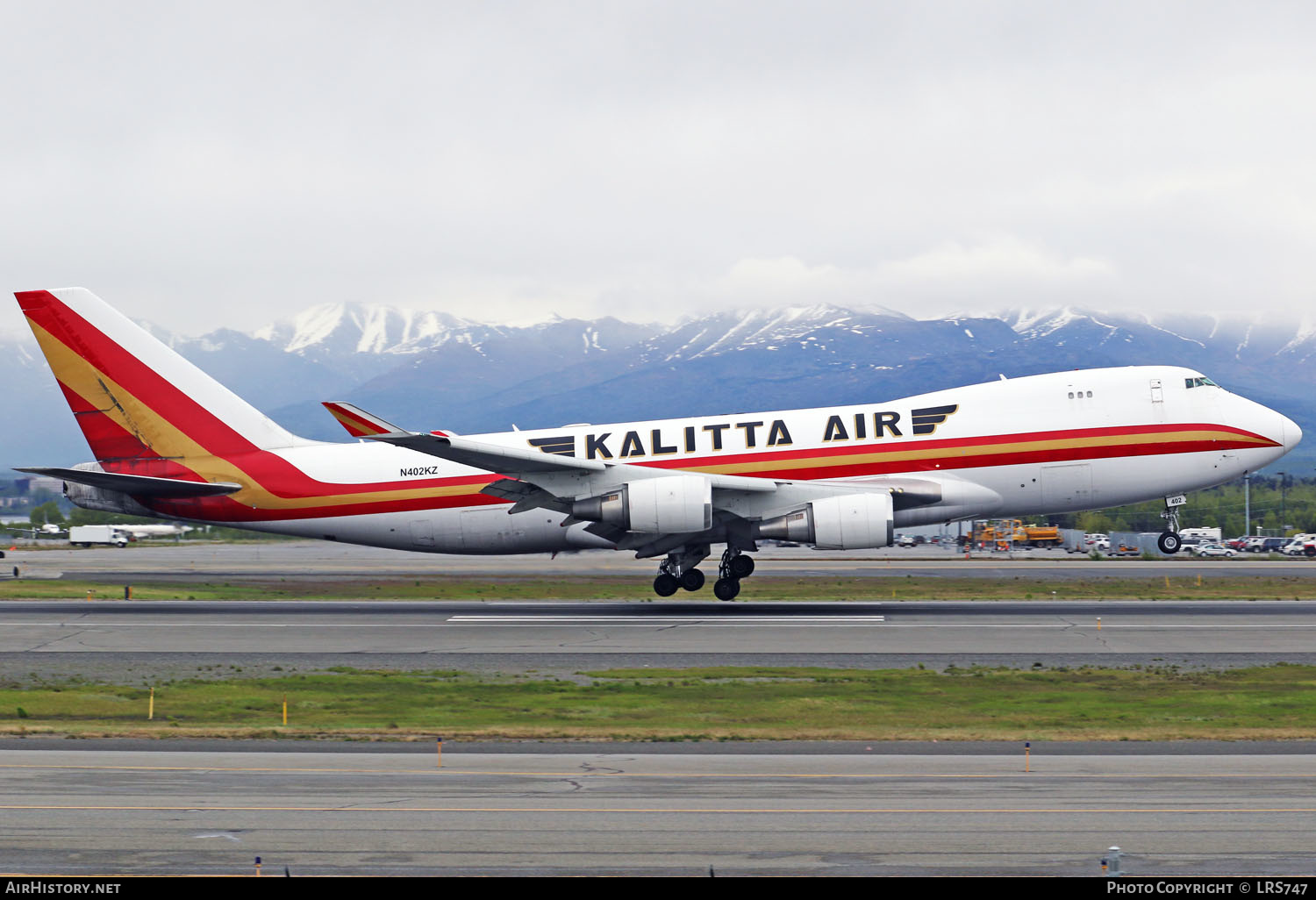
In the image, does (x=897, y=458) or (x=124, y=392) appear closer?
(x=897, y=458)

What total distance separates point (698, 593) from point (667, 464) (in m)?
8.25

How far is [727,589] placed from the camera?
40.1 meters

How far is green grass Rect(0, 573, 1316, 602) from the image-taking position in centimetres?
4584

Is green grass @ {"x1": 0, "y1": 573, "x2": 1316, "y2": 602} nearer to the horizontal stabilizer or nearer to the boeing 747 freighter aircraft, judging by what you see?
the boeing 747 freighter aircraft

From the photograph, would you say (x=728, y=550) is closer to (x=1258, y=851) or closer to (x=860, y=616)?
(x=860, y=616)

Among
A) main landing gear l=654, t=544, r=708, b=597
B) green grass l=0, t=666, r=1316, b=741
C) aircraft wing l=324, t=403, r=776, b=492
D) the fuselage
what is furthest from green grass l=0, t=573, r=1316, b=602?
green grass l=0, t=666, r=1316, b=741

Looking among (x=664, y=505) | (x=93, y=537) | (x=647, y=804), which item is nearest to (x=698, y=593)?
(x=664, y=505)

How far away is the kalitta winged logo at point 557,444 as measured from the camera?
40.1 metres

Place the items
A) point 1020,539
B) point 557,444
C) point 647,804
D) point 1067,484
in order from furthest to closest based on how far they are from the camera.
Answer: point 1020,539, point 557,444, point 1067,484, point 647,804

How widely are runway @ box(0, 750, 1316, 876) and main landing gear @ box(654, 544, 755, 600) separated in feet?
70.6

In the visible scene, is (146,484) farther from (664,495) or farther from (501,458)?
(664,495)

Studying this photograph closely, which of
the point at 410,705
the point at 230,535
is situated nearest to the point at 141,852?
the point at 410,705

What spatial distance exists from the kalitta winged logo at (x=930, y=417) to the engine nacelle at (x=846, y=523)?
3.00 m

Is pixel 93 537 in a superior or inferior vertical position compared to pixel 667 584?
superior
